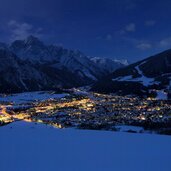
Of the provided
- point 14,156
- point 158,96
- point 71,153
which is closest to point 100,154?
point 71,153

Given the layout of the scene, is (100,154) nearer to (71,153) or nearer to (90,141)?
(71,153)

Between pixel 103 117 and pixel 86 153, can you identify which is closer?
pixel 86 153

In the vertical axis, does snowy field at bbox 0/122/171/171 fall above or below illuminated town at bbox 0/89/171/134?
above

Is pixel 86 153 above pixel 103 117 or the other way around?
above

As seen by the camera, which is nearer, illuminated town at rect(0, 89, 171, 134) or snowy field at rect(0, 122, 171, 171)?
snowy field at rect(0, 122, 171, 171)

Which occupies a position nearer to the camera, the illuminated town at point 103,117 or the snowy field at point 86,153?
the snowy field at point 86,153

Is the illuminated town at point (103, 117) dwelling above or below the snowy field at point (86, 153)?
below

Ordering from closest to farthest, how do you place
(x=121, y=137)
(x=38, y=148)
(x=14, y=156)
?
1. (x=14, y=156)
2. (x=38, y=148)
3. (x=121, y=137)

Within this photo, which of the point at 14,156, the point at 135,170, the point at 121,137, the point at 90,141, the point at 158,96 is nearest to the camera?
the point at 135,170
